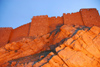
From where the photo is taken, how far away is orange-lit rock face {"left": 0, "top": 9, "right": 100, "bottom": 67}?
604cm

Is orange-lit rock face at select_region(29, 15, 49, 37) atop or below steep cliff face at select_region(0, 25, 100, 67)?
atop

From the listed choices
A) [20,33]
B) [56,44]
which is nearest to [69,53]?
[56,44]

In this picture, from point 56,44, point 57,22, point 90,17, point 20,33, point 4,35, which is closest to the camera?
point 56,44

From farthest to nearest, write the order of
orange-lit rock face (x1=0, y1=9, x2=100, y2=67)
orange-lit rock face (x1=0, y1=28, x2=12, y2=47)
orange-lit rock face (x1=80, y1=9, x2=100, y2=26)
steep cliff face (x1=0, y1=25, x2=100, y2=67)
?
1. orange-lit rock face (x1=0, y1=28, x2=12, y2=47)
2. orange-lit rock face (x1=80, y1=9, x2=100, y2=26)
3. orange-lit rock face (x1=0, y1=9, x2=100, y2=67)
4. steep cliff face (x1=0, y1=25, x2=100, y2=67)

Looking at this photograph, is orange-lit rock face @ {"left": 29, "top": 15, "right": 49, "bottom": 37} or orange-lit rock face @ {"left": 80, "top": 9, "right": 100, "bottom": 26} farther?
orange-lit rock face @ {"left": 29, "top": 15, "right": 49, "bottom": 37}

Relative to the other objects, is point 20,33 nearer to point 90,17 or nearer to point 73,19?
point 73,19

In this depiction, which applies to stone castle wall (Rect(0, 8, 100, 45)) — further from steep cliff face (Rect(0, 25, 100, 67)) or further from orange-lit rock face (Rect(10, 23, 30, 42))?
steep cliff face (Rect(0, 25, 100, 67))

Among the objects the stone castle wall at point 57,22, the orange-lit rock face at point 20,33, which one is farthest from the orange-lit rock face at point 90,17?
the orange-lit rock face at point 20,33

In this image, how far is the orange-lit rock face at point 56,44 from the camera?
6039 mm

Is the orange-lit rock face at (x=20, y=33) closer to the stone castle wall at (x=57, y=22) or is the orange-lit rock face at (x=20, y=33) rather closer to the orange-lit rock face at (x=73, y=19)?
the stone castle wall at (x=57, y=22)

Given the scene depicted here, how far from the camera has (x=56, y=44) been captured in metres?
8.37

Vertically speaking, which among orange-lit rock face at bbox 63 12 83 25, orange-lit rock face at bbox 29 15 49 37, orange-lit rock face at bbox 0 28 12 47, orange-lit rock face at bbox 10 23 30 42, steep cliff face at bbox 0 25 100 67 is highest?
orange-lit rock face at bbox 0 28 12 47

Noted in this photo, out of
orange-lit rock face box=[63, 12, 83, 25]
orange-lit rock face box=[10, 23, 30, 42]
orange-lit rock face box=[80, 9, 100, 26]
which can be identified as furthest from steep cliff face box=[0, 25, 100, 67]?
orange-lit rock face box=[10, 23, 30, 42]

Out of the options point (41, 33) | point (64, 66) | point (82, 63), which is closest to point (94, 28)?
point (82, 63)
